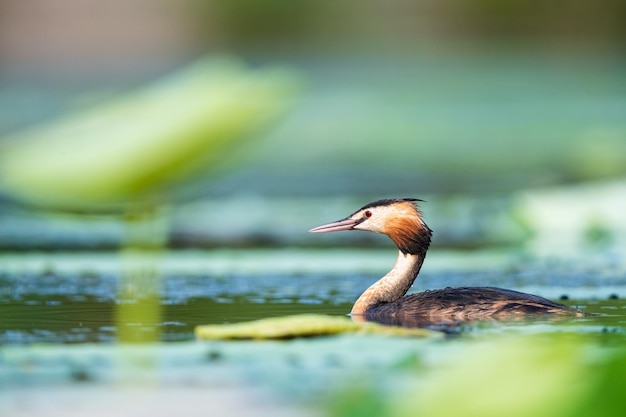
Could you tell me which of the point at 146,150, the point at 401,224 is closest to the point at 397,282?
the point at 401,224

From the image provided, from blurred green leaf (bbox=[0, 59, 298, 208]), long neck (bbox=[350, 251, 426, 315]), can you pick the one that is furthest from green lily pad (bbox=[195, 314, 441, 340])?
long neck (bbox=[350, 251, 426, 315])

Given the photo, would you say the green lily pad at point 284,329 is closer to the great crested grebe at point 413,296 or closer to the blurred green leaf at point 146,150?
the great crested grebe at point 413,296

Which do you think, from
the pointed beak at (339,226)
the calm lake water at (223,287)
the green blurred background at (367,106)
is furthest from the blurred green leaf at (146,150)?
the pointed beak at (339,226)

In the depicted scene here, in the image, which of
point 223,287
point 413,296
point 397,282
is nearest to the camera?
point 413,296

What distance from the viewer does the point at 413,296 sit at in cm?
697

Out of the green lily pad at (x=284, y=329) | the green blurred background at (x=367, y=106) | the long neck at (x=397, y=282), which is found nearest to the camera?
the green lily pad at (x=284, y=329)

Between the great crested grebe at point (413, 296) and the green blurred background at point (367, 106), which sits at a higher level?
the green blurred background at point (367, 106)

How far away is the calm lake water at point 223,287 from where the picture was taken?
249 inches

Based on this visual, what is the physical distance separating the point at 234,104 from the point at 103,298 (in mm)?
3445

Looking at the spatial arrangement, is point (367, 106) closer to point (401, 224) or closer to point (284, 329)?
point (401, 224)

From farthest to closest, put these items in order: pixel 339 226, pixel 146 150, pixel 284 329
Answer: pixel 339 226 → pixel 284 329 → pixel 146 150

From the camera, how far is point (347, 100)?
24.0m

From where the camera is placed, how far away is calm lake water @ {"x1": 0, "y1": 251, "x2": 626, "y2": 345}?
6312mm

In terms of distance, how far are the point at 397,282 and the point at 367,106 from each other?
15.5 m
